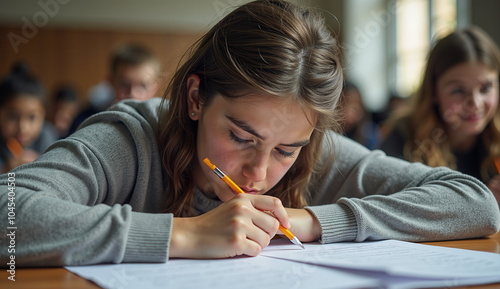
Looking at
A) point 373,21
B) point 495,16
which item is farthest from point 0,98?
point 373,21

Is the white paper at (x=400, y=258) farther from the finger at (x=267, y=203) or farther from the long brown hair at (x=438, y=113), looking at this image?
the long brown hair at (x=438, y=113)

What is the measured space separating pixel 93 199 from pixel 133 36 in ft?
22.2

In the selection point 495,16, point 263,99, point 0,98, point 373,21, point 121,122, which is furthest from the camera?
point 373,21

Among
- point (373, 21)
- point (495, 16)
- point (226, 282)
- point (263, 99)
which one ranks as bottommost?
point (373, 21)

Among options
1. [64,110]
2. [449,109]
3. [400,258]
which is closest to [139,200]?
[400,258]

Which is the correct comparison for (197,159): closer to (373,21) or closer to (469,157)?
(469,157)

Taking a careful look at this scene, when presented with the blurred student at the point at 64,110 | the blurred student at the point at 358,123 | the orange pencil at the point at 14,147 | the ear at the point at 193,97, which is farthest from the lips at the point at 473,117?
the blurred student at the point at 64,110

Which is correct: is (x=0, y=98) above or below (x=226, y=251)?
below

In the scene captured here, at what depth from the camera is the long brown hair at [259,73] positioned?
3.30ft

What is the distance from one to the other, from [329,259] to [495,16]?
12.9 feet

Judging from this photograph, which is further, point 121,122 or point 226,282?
point 121,122

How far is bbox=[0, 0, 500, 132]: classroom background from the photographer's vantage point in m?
6.63

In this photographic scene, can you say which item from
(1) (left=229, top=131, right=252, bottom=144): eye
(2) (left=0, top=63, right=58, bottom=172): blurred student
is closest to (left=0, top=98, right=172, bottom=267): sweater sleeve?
(1) (left=229, top=131, right=252, bottom=144): eye

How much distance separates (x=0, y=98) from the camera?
297cm
